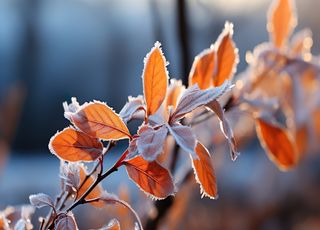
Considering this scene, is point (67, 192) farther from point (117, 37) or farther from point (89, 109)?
point (117, 37)

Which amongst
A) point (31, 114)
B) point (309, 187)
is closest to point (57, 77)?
point (31, 114)

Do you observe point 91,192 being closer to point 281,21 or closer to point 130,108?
point 130,108

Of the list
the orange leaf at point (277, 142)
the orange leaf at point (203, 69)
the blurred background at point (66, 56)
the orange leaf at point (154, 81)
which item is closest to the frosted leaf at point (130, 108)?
the orange leaf at point (154, 81)

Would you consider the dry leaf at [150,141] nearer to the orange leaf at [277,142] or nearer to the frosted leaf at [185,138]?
the frosted leaf at [185,138]

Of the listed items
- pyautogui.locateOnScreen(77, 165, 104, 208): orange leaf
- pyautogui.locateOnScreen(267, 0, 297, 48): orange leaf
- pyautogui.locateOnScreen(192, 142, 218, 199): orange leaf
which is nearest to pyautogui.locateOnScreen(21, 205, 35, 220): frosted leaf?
pyautogui.locateOnScreen(77, 165, 104, 208): orange leaf

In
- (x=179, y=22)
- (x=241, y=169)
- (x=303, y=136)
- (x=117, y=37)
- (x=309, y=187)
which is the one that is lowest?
(x=241, y=169)
